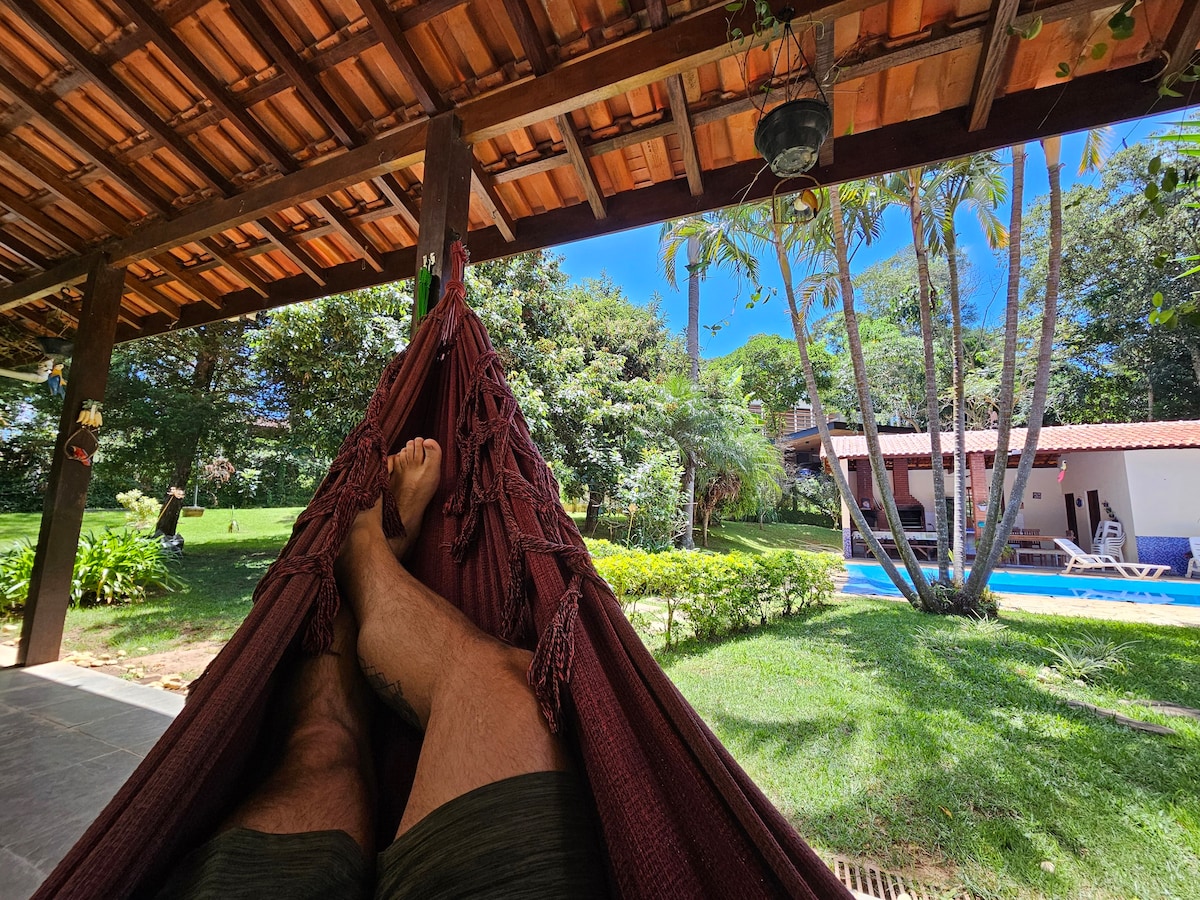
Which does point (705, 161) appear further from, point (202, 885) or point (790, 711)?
point (790, 711)

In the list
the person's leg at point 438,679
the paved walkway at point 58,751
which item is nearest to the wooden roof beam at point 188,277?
the paved walkway at point 58,751

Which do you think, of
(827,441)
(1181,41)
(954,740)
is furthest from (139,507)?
(1181,41)

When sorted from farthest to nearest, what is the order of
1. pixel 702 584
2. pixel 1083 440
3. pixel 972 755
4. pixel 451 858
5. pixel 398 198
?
pixel 1083 440
pixel 702 584
pixel 972 755
pixel 398 198
pixel 451 858

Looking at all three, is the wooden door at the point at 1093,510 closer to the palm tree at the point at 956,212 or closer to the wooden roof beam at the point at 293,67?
the palm tree at the point at 956,212

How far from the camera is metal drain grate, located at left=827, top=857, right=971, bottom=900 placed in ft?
4.37

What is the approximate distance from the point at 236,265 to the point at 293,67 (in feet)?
4.36

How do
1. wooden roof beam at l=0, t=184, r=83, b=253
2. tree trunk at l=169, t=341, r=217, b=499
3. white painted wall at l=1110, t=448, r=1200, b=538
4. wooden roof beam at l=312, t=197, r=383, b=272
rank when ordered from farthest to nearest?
white painted wall at l=1110, t=448, r=1200, b=538
tree trunk at l=169, t=341, r=217, b=499
wooden roof beam at l=0, t=184, r=83, b=253
wooden roof beam at l=312, t=197, r=383, b=272

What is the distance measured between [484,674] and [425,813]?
0.44 feet

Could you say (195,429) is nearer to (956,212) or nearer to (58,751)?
(58,751)

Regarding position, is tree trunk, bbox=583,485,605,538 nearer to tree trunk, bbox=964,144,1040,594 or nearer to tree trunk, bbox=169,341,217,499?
tree trunk, bbox=964,144,1040,594

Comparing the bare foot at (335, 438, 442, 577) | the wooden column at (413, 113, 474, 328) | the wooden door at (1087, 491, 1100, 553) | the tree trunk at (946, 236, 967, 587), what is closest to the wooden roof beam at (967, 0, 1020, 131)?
the wooden column at (413, 113, 474, 328)

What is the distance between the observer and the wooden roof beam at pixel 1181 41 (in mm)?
1100

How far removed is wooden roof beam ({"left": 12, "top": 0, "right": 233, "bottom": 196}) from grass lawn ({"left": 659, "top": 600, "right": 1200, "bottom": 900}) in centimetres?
323

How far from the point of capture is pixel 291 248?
7.38 feet
